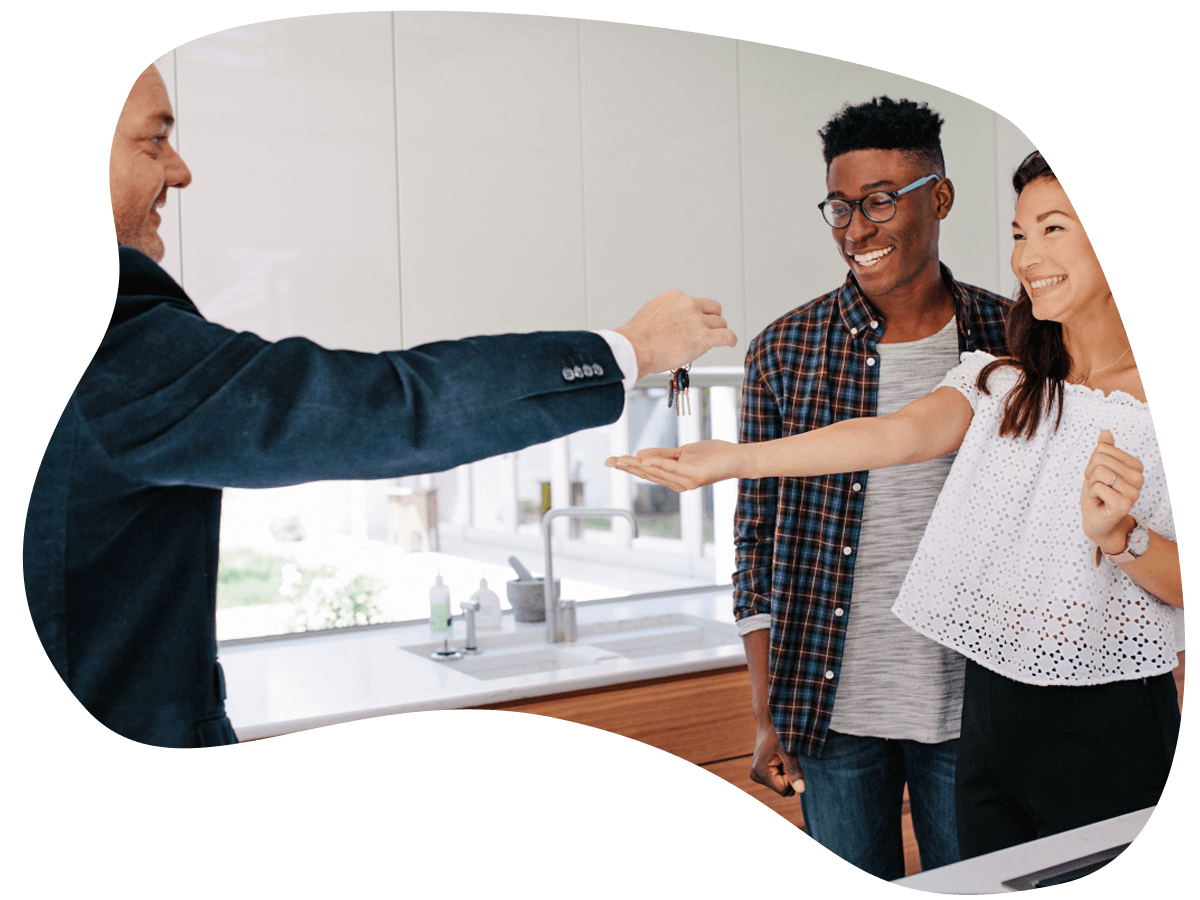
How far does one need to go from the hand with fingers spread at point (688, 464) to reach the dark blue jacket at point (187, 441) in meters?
0.13

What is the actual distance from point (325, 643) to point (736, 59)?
92 cm

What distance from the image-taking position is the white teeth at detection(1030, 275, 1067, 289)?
1.21 meters

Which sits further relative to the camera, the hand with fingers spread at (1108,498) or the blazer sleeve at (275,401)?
the hand with fingers spread at (1108,498)

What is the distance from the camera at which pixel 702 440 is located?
116 centimetres

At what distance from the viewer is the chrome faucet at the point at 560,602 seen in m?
1.19

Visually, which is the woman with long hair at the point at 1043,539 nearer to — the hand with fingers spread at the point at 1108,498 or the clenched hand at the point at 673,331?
the hand with fingers spread at the point at 1108,498

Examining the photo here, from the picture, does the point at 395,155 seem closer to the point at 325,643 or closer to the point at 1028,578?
the point at 325,643

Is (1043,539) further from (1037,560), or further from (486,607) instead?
(486,607)

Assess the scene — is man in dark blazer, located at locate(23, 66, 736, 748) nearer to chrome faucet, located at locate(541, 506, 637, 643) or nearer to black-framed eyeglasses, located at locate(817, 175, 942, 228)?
chrome faucet, located at locate(541, 506, 637, 643)

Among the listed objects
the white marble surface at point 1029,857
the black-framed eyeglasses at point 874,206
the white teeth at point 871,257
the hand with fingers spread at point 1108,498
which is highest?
the black-framed eyeglasses at point 874,206

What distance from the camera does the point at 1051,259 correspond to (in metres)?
1.21

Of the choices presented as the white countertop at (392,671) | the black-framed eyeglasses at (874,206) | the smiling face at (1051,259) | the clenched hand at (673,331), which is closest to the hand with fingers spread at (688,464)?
the clenched hand at (673,331)

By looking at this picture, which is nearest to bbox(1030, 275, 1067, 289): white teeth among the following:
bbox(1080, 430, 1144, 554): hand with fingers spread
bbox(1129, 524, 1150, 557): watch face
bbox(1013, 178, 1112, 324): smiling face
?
bbox(1013, 178, 1112, 324): smiling face

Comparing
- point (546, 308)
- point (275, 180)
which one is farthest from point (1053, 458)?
point (275, 180)
